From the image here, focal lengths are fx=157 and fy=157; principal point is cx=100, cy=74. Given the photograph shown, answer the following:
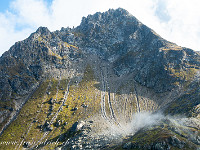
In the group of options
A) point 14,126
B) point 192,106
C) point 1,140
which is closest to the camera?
point 192,106

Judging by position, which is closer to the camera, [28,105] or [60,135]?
[60,135]

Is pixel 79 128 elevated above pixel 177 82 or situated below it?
below

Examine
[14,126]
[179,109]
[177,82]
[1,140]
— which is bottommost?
[1,140]

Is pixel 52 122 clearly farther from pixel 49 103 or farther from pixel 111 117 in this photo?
pixel 111 117

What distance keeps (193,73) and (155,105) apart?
6899cm

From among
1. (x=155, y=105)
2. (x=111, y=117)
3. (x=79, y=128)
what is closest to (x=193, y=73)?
(x=155, y=105)

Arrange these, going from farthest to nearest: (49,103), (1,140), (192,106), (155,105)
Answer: (49,103)
(155,105)
(1,140)
(192,106)

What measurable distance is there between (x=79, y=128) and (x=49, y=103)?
6318 cm

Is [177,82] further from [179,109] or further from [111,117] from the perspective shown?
[111,117]

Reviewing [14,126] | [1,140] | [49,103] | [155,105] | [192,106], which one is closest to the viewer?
[192,106]

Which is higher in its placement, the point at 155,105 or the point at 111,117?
the point at 155,105

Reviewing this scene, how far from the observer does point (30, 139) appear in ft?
496

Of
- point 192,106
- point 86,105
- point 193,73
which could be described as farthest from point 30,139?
point 193,73

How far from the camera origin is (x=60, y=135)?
15200 cm
